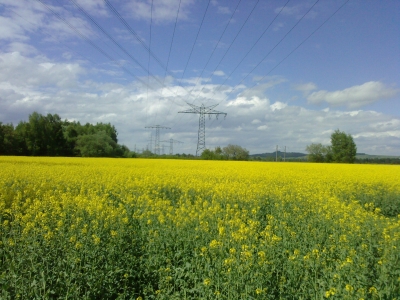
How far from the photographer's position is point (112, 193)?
1138cm

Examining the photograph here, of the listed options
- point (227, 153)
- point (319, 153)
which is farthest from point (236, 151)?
point (319, 153)

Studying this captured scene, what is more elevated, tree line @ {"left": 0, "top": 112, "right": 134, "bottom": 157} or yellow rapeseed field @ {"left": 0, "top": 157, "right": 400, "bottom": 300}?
tree line @ {"left": 0, "top": 112, "right": 134, "bottom": 157}

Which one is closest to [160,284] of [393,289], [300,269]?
[300,269]

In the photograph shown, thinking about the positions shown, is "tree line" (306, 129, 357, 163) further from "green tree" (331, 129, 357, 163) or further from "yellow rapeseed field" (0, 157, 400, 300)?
"yellow rapeseed field" (0, 157, 400, 300)

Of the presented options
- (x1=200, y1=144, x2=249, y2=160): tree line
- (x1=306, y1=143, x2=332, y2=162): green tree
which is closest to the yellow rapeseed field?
(x1=200, y1=144, x2=249, y2=160): tree line

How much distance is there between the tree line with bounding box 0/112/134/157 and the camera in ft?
193

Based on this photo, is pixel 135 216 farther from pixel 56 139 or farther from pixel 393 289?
pixel 56 139

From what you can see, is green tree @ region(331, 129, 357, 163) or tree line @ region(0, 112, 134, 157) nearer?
tree line @ region(0, 112, 134, 157)

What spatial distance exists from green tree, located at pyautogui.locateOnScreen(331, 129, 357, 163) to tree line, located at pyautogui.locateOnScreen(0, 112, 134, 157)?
48.1 m

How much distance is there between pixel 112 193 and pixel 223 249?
7.06 m

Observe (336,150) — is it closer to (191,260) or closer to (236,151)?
(236,151)

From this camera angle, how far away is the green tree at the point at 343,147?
72.6 meters

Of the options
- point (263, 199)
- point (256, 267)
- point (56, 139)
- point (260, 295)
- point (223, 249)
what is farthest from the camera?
point (56, 139)

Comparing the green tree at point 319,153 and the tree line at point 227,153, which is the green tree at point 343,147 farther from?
the tree line at point 227,153
